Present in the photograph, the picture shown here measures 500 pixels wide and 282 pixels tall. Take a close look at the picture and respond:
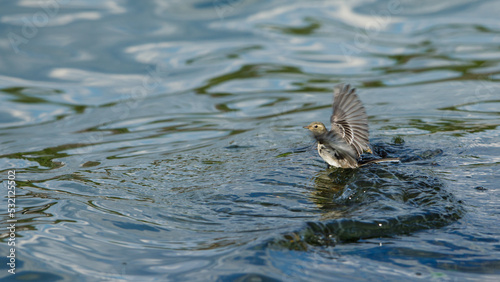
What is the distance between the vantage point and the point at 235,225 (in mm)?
5023

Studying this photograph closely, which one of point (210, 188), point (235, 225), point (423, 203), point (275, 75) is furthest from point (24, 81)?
point (423, 203)

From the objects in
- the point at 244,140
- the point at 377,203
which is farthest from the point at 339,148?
the point at 244,140

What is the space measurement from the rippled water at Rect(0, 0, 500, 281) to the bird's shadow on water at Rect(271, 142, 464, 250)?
0.02m

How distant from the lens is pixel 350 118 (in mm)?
6496

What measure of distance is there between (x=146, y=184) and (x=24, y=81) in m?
6.30

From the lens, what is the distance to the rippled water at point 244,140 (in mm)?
4500

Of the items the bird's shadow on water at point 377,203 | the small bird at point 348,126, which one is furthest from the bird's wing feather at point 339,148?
the bird's shadow on water at point 377,203

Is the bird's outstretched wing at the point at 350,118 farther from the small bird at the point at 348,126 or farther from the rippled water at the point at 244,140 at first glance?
the rippled water at the point at 244,140

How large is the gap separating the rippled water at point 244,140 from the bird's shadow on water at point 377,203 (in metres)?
0.02

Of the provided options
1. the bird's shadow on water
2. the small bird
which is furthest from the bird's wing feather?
the bird's shadow on water

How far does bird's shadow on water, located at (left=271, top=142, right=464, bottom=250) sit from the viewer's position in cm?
461

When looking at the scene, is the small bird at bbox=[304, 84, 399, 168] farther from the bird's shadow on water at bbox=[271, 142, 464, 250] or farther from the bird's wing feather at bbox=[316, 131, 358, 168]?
the bird's shadow on water at bbox=[271, 142, 464, 250]

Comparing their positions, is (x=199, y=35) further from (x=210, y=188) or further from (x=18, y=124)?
(x=210, y=188)

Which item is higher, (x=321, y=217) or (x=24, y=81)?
(x=24, y=81)
